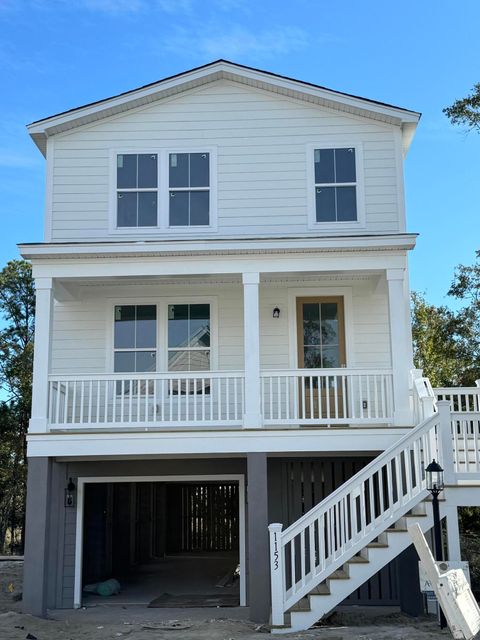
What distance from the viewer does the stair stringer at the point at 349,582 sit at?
10078 mm

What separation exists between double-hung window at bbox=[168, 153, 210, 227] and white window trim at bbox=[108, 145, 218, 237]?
7 centimetres

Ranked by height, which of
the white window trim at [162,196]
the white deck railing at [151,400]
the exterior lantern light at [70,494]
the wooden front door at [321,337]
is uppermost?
the white window trim at [162,196]

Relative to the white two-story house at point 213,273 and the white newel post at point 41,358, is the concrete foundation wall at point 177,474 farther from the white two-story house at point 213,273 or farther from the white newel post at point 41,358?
the white newel post at point 41,358

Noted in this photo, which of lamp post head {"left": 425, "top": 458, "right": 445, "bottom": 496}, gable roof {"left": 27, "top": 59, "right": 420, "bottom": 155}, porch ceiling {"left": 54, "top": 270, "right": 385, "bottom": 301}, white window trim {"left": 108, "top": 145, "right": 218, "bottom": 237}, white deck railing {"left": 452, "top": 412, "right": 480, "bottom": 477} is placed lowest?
lamp post head {"left": 425, "top": 458, "right": 445, "bottom": 496}

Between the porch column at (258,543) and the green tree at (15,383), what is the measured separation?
1355 cm

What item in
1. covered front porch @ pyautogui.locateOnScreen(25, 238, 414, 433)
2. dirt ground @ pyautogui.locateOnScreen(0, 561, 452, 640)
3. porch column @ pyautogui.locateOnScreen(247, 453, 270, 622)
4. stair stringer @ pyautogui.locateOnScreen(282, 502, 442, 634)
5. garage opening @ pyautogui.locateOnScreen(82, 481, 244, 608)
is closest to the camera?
dirt ground @ pyautogui.locateOnScreen(0, 561, 452, 640)

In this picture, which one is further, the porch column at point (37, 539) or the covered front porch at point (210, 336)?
the covered front porch at point (210, 336)

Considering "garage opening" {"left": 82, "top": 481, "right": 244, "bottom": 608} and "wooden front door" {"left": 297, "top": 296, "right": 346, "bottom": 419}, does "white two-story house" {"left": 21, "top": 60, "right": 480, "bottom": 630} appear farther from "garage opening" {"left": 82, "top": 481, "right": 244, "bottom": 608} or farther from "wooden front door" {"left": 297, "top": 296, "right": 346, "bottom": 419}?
"garage opening" {"left": 82, "top": 481, "right": 244, "bottom": 608}

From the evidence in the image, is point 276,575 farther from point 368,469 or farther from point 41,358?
point 41,358

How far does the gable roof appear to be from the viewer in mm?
13969

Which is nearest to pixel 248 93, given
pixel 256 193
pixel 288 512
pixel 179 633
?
pixel 256 193

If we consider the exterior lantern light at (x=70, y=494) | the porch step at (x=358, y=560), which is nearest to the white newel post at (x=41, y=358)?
the exterior lantern light at (x=70, y=494)

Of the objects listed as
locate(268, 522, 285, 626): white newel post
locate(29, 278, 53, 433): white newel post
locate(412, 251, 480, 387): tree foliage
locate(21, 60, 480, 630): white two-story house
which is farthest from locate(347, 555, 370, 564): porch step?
locate(412, 251, 480, 387): tree foliage

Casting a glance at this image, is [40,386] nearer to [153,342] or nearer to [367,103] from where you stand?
[153,342]
